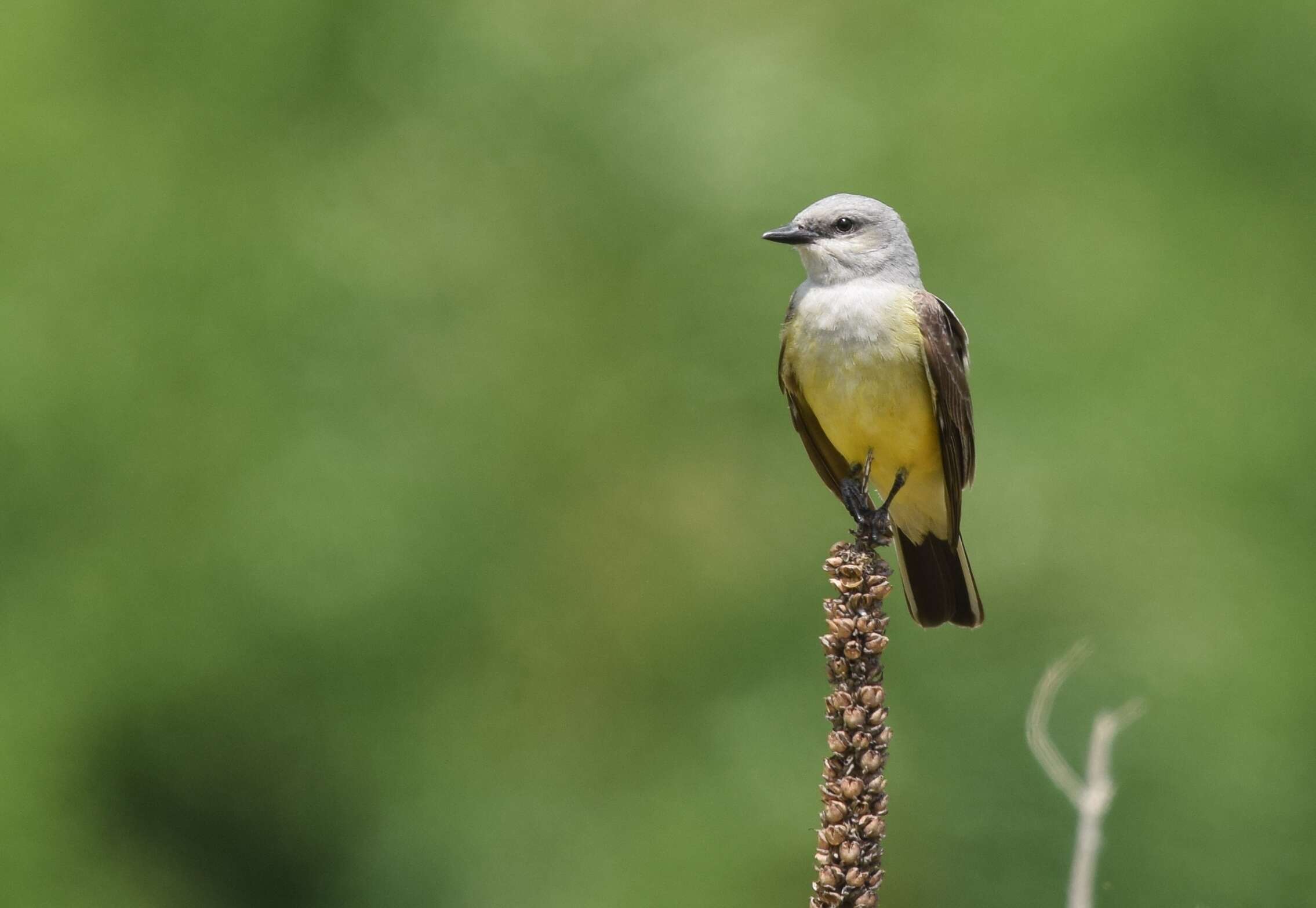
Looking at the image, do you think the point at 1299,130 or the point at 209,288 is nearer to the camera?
the point at 209,288

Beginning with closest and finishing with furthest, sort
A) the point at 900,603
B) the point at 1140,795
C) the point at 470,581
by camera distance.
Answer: the point at 900,603
the point at 1140,795
the point at 470,581

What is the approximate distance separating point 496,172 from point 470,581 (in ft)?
9.11

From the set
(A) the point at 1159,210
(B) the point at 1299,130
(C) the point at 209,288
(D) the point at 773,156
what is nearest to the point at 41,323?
(C) the point at 209,288

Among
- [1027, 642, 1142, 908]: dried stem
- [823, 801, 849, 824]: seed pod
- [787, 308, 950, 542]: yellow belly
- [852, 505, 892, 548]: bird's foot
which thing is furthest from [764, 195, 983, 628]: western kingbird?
[1027, 642, 1142, 908]: dried stem

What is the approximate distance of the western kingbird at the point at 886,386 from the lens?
5410 millimetres

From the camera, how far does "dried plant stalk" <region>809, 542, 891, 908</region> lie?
274cm

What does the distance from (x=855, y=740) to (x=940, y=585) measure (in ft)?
9.84

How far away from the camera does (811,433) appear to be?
575 centimetres

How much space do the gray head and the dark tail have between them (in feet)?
3.18

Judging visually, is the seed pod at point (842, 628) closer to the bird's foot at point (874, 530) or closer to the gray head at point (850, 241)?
the bird's foot at point (874, 530)

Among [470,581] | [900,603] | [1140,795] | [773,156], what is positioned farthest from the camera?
[773,156]

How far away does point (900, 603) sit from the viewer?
8422mm

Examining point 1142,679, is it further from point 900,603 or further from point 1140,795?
point 900,603

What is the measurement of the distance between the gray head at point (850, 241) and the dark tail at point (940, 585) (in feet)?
3.18
